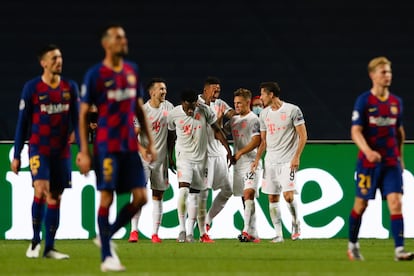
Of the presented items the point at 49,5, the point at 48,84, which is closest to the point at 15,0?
the point at 49,5

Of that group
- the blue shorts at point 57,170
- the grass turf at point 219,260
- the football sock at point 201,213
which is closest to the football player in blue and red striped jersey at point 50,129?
the blue shorts at point 57,170

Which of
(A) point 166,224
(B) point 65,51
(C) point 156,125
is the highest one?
(B) point 65,51

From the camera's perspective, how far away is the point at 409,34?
24.0 m

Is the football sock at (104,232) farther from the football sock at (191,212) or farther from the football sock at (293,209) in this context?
the football sock at (293,209)

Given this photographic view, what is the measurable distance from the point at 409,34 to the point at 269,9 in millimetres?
2922

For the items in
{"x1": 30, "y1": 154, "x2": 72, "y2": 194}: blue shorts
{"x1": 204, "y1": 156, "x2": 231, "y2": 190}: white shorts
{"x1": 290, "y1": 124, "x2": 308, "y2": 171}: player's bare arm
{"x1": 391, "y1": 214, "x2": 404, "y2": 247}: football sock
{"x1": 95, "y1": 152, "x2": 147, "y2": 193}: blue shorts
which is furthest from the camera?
{"x1": 204, "y1": 156, "x2": 231, "y2": 190}: white shorts

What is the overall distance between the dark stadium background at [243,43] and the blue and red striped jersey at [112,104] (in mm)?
13005

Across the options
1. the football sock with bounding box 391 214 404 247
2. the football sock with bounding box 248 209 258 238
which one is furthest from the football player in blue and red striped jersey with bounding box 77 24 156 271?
the football sock with bounding box 248 209 258 238

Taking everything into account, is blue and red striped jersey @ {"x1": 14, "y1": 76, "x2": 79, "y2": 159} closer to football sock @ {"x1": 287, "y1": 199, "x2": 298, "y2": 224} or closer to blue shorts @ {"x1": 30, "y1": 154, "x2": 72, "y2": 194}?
blue shorts @ {"x1": 30, "y1": 154, "x2": 72, "y2": 194}

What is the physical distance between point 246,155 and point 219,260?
5123 mm

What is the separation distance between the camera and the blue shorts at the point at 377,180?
10180mm

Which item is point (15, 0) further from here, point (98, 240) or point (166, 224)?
point (98, 240)

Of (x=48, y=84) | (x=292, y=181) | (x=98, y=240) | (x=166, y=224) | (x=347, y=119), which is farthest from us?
(x=347, y=119)

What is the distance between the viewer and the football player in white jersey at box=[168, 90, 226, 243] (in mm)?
15062
